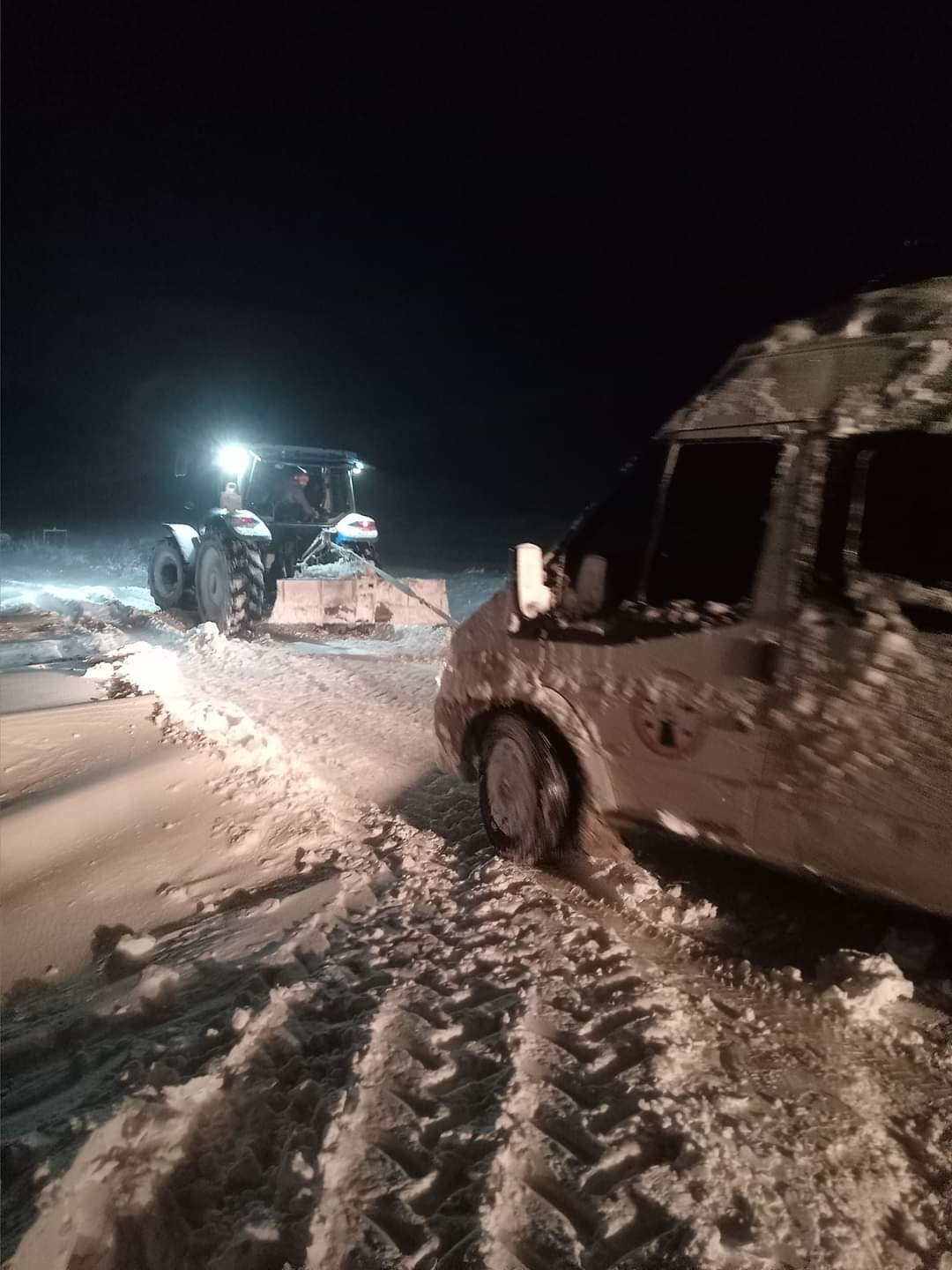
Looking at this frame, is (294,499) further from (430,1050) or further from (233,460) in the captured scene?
(430,1050)

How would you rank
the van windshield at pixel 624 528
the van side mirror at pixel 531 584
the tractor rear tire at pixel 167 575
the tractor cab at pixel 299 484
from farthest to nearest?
the tractor rear tire at pixel 167 575 < the tractor cab at pixel 299 484 < the van side mirror at pixel 531 584 < the van windshield at pixel 624 528

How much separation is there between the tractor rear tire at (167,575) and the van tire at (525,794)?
28.8 ft

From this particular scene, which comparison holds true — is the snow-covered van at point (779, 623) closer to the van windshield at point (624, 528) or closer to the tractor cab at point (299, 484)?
the van windshield at point (624, 528)

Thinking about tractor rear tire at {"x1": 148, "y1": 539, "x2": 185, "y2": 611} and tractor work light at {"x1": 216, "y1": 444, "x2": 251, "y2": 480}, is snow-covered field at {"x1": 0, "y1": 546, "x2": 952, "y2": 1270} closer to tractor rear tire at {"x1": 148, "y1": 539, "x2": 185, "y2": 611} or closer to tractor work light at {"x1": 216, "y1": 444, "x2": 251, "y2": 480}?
tractor work light at {"x1": 216, "y1": 444, "x2": 251, "y2": 480}

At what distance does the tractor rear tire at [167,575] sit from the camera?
11453 millimetres

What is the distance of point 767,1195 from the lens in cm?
193

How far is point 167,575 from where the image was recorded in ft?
39.4

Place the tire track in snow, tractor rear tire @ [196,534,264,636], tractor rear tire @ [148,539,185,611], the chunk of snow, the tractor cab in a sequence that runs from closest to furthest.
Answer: the tire track in snow
the chunk of snow
tractor rear tire @ [196,534,264,636]
the tractor cab
tractor rear tire @ [148,539,185,611]

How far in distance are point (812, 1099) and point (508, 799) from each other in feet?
6.32

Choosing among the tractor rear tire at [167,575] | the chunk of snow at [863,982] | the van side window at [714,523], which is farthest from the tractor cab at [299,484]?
the chunk of snow at [863,982]

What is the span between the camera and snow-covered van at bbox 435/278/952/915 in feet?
8.13

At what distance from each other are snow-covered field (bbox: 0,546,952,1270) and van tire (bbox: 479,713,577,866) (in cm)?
16

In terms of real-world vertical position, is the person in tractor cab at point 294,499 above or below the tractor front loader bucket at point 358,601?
above

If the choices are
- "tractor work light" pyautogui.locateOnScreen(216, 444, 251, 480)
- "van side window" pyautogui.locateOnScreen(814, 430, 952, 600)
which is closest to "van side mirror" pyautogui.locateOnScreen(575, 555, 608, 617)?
"van side window" pyautogui.locateOnScreen(814, 430, 952, 600)
